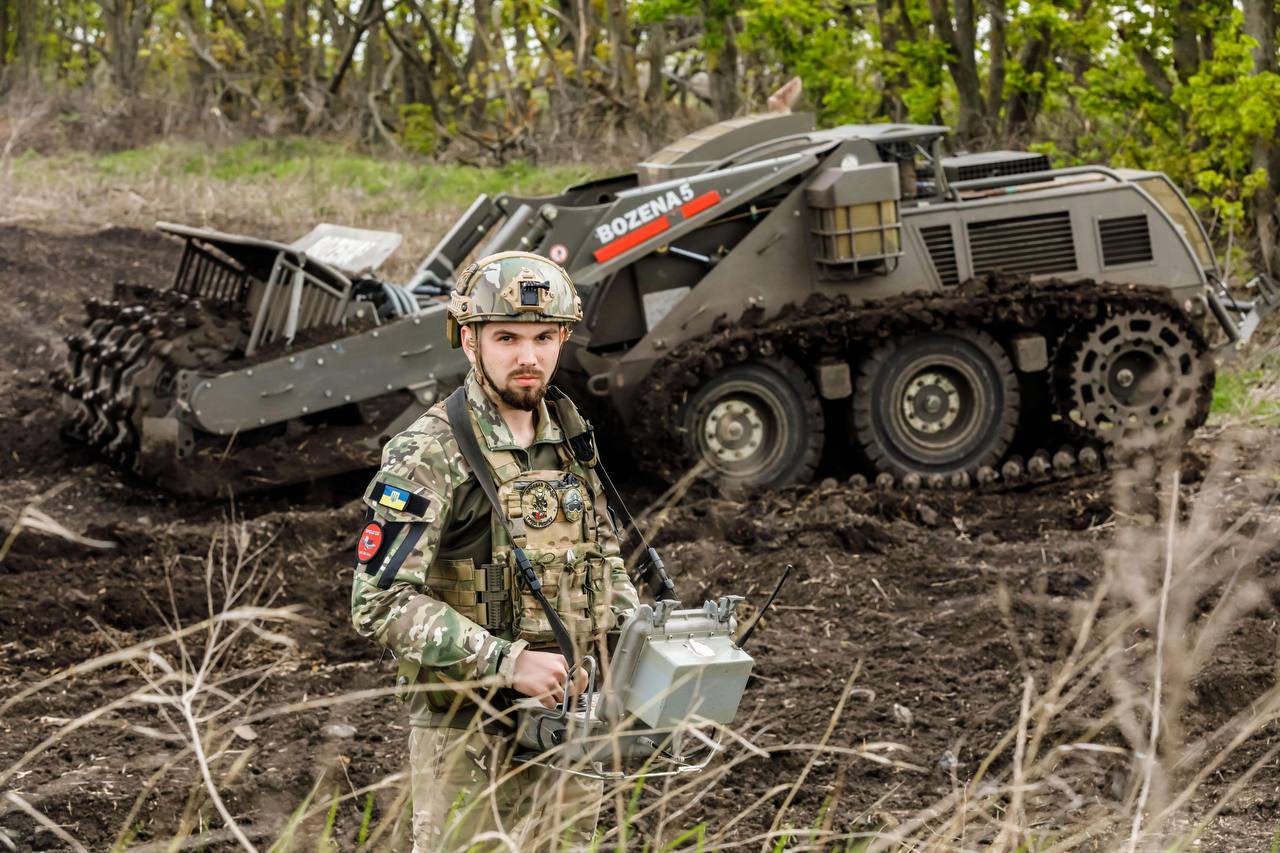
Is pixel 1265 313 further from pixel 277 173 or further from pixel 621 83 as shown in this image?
pixel 277 173

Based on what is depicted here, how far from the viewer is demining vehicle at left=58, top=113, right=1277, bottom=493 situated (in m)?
10.0

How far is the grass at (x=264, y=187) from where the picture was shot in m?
20.0

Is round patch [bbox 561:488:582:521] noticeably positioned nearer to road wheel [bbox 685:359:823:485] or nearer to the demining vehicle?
the demining vehicle

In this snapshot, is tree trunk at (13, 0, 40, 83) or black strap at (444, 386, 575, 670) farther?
tree trunk at (13, 0, 40, 83)

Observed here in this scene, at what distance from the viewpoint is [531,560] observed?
3.90 meters

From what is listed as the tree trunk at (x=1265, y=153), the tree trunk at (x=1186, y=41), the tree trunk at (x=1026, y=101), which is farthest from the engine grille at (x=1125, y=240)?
the tree trunk at (x=1026, y=101)

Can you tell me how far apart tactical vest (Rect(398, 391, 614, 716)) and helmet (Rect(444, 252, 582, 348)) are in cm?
26

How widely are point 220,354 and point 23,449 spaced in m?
2.16

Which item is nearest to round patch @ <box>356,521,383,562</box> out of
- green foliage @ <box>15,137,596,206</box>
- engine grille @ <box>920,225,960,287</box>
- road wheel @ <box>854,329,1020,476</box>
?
road wheel @ <box>854,329,1020,476</box>

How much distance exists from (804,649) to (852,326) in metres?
3.46

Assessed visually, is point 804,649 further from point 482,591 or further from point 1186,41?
point 1186,41

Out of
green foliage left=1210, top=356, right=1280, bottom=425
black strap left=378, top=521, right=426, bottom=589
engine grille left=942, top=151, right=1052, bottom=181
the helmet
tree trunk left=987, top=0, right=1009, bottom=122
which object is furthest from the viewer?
tree trunk left=987, top=0, right=1009, bottom=122

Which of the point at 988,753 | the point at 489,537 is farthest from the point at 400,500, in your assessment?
the point at 988,753

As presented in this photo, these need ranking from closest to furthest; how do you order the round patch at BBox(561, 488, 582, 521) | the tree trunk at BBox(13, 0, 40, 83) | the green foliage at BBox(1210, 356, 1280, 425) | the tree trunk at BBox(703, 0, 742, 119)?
the round patch at BBox(561, 488, 582, 521) < the green foliage at BBox(1210, 356, 1280, 425) < the tree trunk at BBox(703, 0, 742, 119) < the tree trunk at BBox(13, 0, 40, 83)
